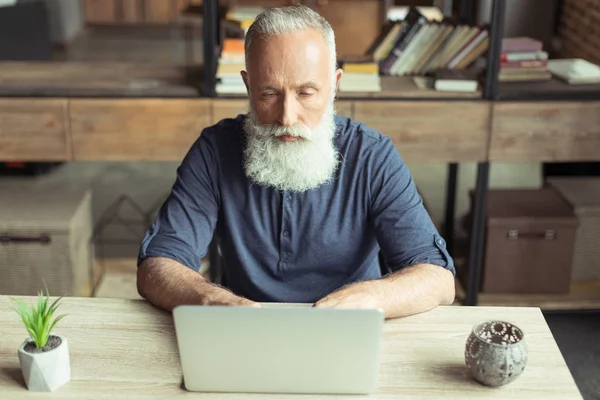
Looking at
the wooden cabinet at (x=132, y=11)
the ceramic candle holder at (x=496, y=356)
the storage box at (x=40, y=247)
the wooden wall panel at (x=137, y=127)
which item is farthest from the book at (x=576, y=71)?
the wooden cabinet at (x=132, y=11)

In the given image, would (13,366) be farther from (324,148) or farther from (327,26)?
(327,26)

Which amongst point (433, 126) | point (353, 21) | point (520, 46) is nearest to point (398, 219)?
point (433, 126)

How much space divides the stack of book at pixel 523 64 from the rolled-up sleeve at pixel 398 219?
4.25ft

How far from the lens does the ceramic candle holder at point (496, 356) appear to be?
133 cm

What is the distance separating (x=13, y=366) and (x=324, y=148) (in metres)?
0.81

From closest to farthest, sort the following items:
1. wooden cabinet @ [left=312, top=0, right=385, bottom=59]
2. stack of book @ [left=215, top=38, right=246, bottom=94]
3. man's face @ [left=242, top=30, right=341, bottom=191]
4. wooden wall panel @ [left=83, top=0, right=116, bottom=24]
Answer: man's face @ [left=242, top=30, right=341, bottom=191], stack of book @ [left=215, top=38, right=246, bottom=94], wooden cabinet @ [left=312, top=0, right=385, bottom=59], wooden wall panel @ [left=83, top=0, right=116, bottom=24]

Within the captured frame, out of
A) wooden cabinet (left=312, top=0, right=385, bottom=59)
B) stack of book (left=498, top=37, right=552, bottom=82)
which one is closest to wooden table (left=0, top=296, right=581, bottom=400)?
stack of book (left=498, top=37, right=552, bottom=82)

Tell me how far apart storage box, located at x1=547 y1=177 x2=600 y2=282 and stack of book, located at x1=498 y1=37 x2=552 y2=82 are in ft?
1.78

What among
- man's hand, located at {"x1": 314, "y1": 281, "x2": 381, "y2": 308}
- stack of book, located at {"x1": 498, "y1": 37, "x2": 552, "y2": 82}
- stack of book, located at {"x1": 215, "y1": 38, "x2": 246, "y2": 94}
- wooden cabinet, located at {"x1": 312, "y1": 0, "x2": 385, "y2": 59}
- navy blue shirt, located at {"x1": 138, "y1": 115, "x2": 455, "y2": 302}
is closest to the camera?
man's hand, located at {"x1": 314, "y1": 281, "x2": 381, "y2": 308}

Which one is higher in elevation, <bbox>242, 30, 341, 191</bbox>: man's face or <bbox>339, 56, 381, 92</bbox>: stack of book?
<bbox>242, 30, 341, 191</bbox>: man's face

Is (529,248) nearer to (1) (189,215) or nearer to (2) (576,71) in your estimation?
(2) (576,71)

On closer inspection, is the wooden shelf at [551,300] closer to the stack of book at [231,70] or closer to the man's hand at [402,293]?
the stack of book at [231,70]

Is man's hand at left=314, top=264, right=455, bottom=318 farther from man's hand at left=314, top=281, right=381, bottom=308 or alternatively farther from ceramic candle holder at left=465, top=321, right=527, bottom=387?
ceramic candle holder at left=465, top=321, right=527, bottom=387

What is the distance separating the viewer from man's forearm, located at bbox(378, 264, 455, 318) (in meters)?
1.58
